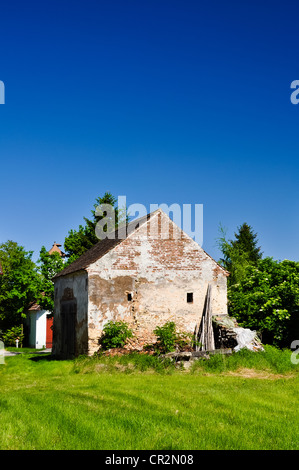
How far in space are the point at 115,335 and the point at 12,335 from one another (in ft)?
63.7

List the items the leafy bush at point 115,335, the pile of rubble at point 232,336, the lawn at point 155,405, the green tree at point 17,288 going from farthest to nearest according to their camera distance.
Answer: the green tree at point 17,288 → the leafy bush at point 115,335 → the pile of rubble at point 232,336 → the lawn at point 155,405

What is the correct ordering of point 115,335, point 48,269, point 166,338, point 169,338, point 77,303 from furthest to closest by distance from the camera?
point 48,269, point 77,303, point 115,335, point 169,338, point 166,338

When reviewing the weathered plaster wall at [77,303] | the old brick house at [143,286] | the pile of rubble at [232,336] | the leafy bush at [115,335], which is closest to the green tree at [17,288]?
the weathered plaster wall at [77,303]

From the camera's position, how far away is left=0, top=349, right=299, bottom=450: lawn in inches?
294

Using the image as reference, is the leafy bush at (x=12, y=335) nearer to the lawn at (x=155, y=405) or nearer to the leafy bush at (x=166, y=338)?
the lawn at (x=155, y=405)

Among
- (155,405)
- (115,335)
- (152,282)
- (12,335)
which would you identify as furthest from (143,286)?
(12,335)

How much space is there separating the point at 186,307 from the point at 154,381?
753 centimetres

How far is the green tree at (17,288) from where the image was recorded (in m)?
33.1

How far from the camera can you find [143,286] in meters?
20.7

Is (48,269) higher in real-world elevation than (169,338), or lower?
higher

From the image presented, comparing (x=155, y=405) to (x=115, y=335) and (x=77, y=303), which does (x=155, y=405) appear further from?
(x=77, y=303)

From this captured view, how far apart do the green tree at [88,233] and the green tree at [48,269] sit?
21.3ft
